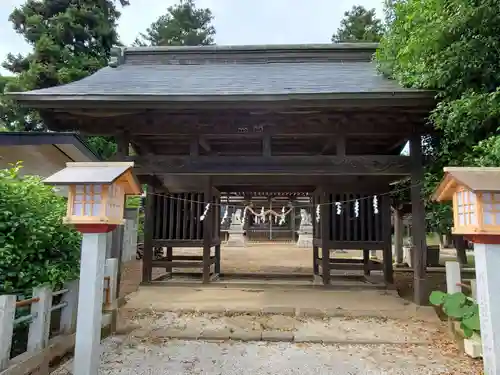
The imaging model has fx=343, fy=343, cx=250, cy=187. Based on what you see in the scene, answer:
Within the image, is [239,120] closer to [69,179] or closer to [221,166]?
[221,166]

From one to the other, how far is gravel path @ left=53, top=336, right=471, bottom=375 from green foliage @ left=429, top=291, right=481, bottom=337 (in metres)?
0.42

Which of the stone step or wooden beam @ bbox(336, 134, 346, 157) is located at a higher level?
wooden beam @ bbox(336, 134, 346, 157)

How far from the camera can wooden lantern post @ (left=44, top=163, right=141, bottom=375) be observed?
2766 millimetres

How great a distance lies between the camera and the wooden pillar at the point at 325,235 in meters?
6.91

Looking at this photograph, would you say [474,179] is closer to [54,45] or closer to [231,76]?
[231,76]

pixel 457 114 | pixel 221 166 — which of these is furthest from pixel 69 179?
pixel 457 114

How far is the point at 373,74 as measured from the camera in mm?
6902

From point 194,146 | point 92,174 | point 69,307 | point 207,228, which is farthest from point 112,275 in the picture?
point 92,174

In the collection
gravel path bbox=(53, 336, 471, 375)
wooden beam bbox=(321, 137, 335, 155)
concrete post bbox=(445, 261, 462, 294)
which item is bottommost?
gravel path bbox=(53, 336, 471, 375)

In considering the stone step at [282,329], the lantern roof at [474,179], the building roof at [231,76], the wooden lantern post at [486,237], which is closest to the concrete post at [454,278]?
the stone step at [282,329]

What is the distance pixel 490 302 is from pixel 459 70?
3.34 metres

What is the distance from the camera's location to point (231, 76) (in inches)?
281

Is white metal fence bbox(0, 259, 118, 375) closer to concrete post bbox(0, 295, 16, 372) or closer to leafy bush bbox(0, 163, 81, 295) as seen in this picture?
concrete post bbox(0, 295, 16, 372)

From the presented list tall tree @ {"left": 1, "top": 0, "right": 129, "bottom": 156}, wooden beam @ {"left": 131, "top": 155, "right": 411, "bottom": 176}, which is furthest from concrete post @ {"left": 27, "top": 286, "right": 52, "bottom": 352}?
tall tree @ {"left": 1, "top": 0, "right": 129, "bottom": 156}
